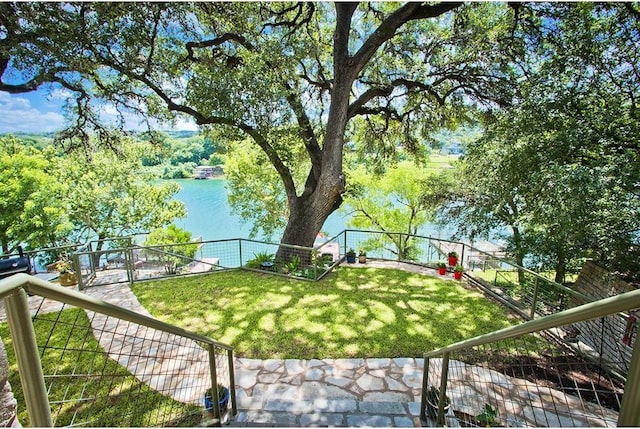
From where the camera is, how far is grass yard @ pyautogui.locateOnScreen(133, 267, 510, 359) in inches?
181

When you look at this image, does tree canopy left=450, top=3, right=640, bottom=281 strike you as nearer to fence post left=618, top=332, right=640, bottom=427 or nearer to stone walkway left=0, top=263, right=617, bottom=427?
stone walkway left=0, top=263, right=617, bottom=427

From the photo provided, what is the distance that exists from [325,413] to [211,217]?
4174 centimetres

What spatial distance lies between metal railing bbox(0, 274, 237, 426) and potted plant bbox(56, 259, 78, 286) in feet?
4.34

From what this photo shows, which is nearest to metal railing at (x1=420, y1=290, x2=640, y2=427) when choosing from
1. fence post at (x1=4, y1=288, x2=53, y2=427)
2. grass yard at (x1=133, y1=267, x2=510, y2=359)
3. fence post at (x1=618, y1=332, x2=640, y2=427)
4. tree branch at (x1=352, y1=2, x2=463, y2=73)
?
fence post at (x1=618, y1=332, x2=640, y2=427)

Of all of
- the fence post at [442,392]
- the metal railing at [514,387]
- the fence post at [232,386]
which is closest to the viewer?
the metal railing at [514,387]

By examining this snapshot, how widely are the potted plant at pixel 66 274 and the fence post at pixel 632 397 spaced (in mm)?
8420

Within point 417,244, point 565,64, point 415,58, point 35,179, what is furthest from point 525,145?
point 35,179

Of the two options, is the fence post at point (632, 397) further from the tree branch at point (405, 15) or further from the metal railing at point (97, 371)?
the tree branch at point (405, 15)

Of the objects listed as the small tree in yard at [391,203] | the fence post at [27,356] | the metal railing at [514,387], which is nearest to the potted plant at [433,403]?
the metal railing at [514,387]

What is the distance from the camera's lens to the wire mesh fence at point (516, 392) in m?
2.90

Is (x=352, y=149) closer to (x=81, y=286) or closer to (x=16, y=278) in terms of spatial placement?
(x=81, y=286)

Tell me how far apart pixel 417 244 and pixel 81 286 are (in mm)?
17042

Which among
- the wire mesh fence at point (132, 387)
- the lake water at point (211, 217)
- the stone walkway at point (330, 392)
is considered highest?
the wire mesh fence at point (132, 387)

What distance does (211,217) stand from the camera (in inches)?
1656
